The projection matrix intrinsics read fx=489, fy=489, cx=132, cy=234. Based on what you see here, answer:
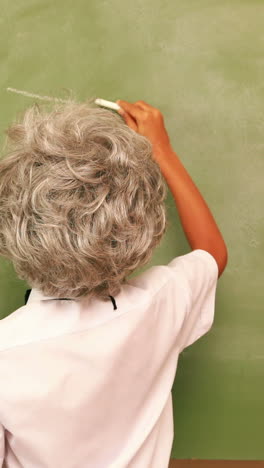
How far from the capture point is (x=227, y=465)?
41.7 inches

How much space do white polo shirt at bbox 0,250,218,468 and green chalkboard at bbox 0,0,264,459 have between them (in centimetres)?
21

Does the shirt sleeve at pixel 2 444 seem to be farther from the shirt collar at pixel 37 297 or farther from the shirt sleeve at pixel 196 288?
the shirt sleeve at pixel 196 288

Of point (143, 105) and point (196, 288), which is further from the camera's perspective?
point (143, 105)

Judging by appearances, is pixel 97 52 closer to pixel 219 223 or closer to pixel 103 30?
pixel 103 30

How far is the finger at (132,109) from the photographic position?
0.84 m

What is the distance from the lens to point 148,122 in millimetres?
840

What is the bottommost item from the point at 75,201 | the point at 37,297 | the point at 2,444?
the point at 2,444

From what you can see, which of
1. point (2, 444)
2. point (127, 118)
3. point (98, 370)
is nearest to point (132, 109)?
point (127, 118)

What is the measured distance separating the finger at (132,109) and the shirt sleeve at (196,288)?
10.2 inches

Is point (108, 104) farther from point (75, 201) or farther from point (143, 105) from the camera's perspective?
point (75, 201)

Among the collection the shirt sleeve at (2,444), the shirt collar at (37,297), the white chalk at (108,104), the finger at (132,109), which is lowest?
the shirt sleeve at (2,444)

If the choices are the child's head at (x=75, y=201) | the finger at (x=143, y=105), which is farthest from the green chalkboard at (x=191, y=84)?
the child's head at (x=75, y=201)

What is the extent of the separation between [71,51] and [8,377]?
0.57m

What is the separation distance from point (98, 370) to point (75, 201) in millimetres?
219
